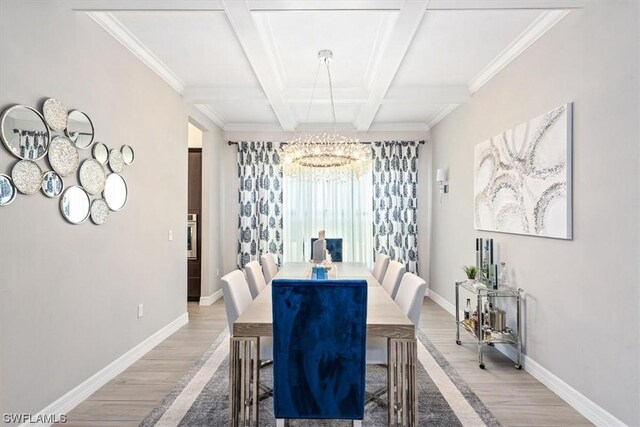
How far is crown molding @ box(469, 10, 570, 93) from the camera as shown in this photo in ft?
8.77

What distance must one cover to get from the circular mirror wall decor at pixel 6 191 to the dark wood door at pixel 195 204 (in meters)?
3.58

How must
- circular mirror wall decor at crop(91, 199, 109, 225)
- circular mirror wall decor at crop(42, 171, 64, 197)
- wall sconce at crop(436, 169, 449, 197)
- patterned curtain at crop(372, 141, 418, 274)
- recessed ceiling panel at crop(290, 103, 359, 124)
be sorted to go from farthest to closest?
patterned curtain at crop(372, 141, 418, 274)
wall sconce at crop(436, 169, 449, 197)
recessed ceiling panel at crop(290, 103, 359, 124)
circular mirror wall decor at crop(91, 199, 109, 225)
circular mirror wall decor at crop(42, 171, 64, 197)

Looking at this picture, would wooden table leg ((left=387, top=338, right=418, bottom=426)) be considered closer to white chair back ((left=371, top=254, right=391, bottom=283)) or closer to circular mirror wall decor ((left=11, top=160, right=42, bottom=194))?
white chair back ((left=371, top=254, right=391, bottom=283))

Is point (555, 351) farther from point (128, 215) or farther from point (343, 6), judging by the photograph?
point (128, 215)

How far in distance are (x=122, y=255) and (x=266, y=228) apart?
2.97m

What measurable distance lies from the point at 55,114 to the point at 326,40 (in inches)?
81.9

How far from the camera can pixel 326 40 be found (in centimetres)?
311

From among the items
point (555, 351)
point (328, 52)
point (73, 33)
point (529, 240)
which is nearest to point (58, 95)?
point (73, 33)

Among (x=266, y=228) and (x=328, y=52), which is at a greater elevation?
(x=328, y=52)

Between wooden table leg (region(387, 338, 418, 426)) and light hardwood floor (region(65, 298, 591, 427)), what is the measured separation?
2.15ft

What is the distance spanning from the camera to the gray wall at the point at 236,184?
5.92m

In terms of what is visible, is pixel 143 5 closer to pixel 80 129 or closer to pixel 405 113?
pixel 80 129

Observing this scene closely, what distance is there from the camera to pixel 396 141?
589 centimetres

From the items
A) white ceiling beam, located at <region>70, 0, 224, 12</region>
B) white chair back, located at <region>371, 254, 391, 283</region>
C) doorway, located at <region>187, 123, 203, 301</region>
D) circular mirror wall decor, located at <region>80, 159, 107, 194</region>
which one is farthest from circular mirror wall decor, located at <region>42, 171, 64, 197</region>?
doorway, located at <region>187, 123, 203, 301</region>
